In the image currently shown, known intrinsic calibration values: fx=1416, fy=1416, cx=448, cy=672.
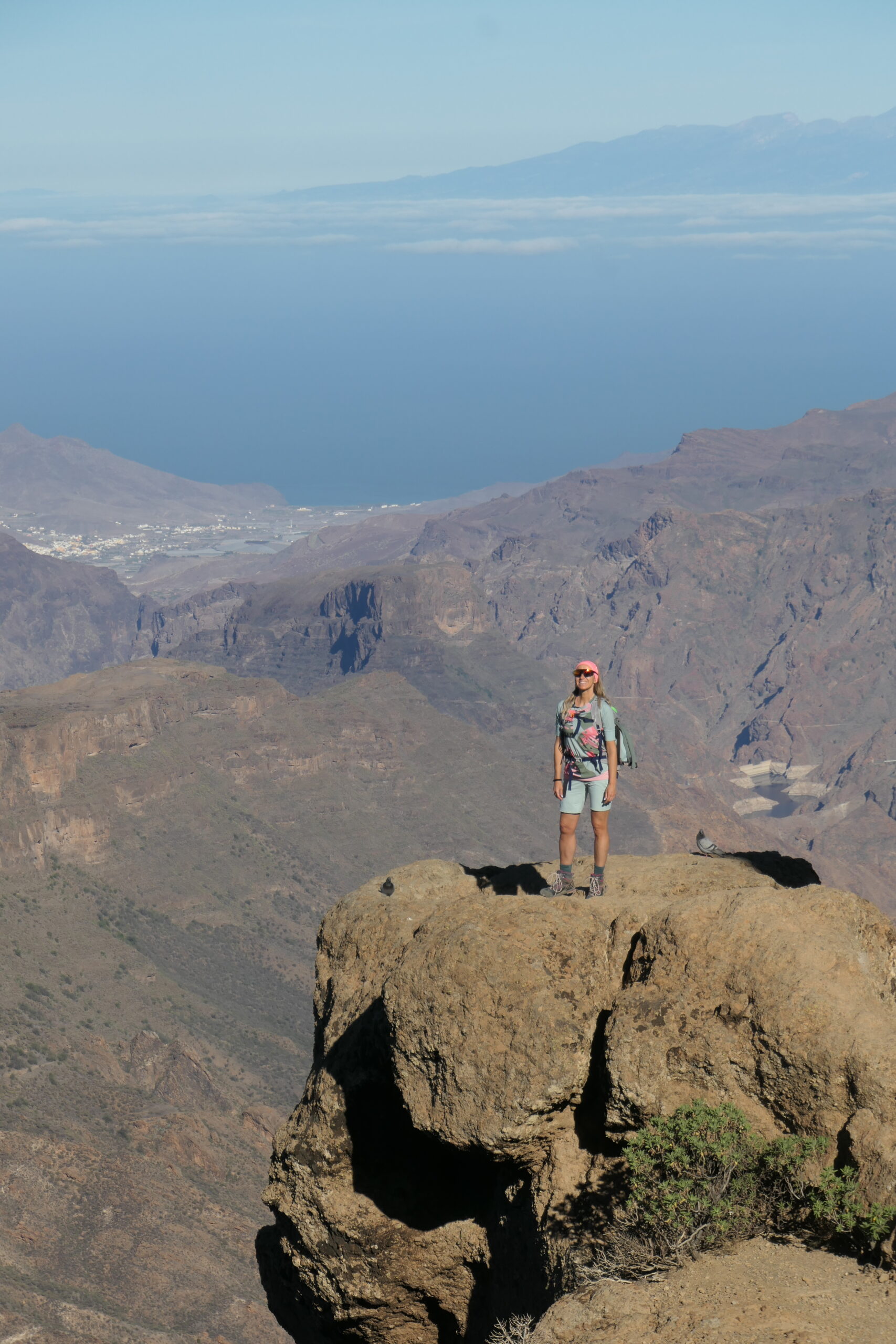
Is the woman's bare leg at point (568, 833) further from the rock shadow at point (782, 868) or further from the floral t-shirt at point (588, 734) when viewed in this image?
the rock shadow at point (782, 868)

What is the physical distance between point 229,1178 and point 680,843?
99999 mm

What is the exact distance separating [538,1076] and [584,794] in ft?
15.5

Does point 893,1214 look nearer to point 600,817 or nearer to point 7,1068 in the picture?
point 600,817

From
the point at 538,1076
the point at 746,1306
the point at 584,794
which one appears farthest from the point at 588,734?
the point at 746,1306

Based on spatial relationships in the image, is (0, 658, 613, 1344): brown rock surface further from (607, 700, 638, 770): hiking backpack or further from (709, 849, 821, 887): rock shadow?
(607, 700, 638, 770): hiking backpack

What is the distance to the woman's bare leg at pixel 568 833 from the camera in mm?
19094

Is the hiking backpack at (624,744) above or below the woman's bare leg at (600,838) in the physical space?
above

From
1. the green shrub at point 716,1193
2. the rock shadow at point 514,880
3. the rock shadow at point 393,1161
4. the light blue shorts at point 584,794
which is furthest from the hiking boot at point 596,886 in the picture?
the green shrub at point 716,1193

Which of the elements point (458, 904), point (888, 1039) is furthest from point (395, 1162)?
point (888, 1039)

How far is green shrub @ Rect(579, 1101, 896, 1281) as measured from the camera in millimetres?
13805

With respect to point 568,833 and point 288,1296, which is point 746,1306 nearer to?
point 568,833

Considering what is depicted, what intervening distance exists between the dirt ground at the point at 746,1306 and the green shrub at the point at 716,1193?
0.25 m

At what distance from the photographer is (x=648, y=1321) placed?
1316cm

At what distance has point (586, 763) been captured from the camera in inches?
757
